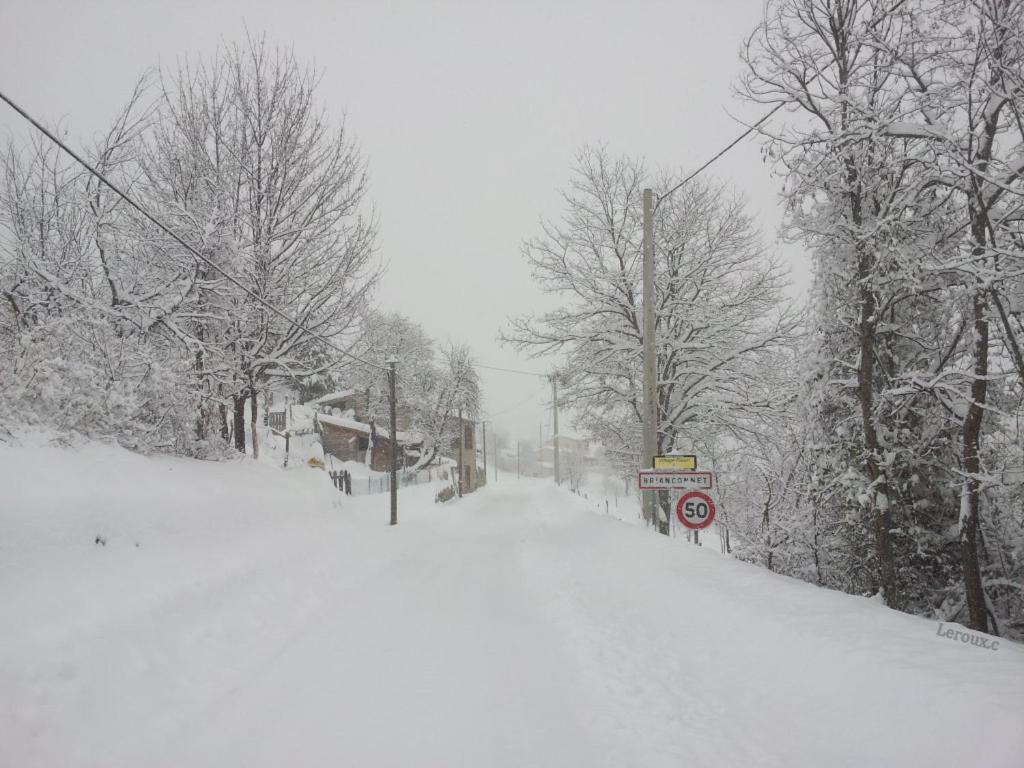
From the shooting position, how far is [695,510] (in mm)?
7590

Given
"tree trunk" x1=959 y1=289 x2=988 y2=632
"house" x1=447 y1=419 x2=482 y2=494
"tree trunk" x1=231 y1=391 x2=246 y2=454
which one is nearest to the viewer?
"tree trunk" x1=959 y1=289 x2=988 y2=632

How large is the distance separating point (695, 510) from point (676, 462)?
1.25 m

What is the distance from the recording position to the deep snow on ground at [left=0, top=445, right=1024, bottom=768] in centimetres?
304

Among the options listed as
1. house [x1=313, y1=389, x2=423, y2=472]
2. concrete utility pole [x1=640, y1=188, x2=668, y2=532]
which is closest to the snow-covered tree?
concrete utility pole [x1=640, y1=188, x2=668, y2=532]

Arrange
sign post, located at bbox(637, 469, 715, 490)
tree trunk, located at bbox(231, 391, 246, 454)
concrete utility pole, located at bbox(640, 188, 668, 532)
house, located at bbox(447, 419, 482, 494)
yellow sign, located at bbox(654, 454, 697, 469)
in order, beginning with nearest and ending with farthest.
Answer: sign post, located at bbox(637, 469, 715, 490) → yellow sign, located at bbox(654, 454, 697, 469) → concrete utility pole, located at bbox(640, 188, 668, 532) → tree trunk, located at bbox(231, 391, 246, 454) → house, located at bbox(447, 419, 482, 494)

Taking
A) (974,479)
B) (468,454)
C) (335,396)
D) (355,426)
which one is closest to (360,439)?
(355,426)

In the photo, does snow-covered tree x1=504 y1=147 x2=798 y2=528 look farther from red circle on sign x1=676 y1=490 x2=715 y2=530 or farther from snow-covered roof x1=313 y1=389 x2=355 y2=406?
snow-covered roof x1=313 y1=389 x2=355 y2=406

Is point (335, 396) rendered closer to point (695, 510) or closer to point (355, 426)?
point (355, 426)

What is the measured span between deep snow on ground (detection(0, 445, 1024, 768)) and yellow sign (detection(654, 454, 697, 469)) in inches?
63.2

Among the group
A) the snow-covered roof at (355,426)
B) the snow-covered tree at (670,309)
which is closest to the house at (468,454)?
the snow-covered roof at (355,426)

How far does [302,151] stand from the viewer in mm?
12594

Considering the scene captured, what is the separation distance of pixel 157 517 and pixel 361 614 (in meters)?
2.90

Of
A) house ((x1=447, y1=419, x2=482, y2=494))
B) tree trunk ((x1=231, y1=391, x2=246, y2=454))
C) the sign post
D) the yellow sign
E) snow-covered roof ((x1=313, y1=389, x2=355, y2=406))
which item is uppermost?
snow-covered roof ((x1=313, y1=389, x2=355, y2=406))

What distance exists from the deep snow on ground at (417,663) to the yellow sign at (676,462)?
1.60 metres
